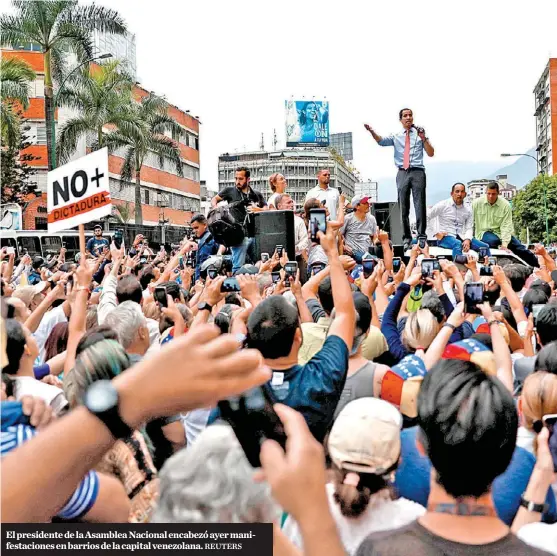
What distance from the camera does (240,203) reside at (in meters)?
8.83

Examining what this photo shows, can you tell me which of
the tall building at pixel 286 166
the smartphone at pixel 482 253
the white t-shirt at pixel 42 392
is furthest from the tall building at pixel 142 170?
the white t-shirt at pixel 42 392

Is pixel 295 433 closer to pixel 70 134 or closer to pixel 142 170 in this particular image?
pixel 70 134

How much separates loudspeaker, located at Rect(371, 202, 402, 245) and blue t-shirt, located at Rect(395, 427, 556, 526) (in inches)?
331

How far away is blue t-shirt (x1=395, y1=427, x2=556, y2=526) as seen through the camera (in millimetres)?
2326

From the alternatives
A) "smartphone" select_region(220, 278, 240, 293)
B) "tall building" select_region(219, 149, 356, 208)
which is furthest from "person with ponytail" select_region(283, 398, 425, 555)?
"tall building" select_region(219, 149, 356, 208)

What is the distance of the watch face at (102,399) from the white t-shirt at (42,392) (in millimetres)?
1541

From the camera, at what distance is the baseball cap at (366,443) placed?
2.00m

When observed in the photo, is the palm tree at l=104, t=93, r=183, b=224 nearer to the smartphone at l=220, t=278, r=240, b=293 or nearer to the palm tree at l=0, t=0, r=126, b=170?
the palm tree at l=0, t=0, r=126, b=170

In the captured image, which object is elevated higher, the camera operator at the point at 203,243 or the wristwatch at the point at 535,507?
the camera operator at the point at 203,243

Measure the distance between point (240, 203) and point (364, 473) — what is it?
699 centimetres

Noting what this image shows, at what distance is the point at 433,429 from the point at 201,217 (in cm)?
805

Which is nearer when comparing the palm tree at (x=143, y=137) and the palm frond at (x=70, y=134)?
the palm frond at (x=70, y=134)

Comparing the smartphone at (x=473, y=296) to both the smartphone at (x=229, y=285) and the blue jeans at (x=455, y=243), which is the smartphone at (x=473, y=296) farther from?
the blue jeans at (x=455, y=243)

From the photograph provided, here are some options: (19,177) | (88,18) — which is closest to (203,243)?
(88,18)
